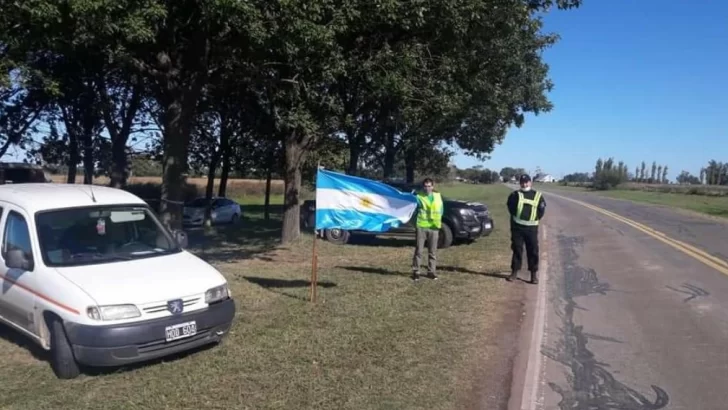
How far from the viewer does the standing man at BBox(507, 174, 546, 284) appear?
34.4ft

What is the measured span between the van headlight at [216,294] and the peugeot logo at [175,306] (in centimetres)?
33

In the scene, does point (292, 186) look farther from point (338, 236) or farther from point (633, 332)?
point (633, 332)

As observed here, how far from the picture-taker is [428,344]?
6.79 metres

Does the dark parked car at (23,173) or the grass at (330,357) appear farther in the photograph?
the dark parked car at (23,173)

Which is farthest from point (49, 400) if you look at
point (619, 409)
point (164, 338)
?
point (619, 409)

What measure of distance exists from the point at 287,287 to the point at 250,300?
3.74ft

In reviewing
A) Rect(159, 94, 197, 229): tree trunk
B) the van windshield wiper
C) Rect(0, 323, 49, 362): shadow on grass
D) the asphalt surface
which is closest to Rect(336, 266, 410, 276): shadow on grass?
the asphalt surface

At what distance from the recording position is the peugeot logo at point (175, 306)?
5844mm

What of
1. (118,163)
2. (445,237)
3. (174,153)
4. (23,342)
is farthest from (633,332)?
(118,163)

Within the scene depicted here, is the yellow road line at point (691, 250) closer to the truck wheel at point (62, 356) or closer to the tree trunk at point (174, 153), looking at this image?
the tree trunk at point (174, 153)

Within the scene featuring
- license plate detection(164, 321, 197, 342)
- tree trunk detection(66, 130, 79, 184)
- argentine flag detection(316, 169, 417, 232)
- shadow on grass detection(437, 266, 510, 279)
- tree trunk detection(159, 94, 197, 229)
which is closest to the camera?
license plate detection(164, 321, 197, 342)

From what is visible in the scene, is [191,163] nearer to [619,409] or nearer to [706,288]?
[706,288]

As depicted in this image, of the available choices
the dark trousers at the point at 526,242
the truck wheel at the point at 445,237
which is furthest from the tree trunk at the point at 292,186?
the dark trousers at the point at 526,242

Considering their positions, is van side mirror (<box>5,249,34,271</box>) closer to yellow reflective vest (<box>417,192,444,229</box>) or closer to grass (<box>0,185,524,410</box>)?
grass (<box>0,185,524,410</box>)
